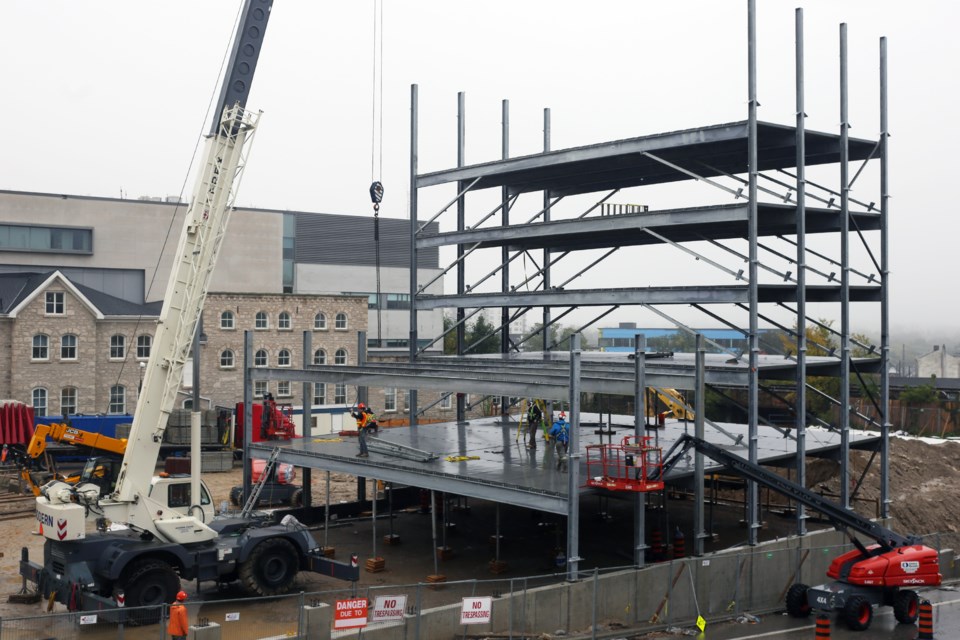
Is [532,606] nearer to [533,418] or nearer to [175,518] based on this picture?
[175,518]

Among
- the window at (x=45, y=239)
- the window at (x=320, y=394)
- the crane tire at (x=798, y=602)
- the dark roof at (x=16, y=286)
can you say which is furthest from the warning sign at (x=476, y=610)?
the window at (x=45, y=239)

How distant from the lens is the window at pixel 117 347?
172ft

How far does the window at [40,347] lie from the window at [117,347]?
3367 millimetres

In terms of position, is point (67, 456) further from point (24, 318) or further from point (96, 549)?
point (96, 549)

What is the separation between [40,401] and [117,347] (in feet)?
16.0

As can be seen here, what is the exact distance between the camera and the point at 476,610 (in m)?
18.6

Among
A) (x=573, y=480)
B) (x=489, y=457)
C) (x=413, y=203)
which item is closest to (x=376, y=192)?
(x=413, y=203)

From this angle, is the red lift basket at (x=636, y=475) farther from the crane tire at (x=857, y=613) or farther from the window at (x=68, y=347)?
the window at (x=68, y=347)

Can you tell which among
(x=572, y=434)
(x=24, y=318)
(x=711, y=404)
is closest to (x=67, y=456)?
(x=24, y=318)

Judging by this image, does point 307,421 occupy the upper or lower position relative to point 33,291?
lower

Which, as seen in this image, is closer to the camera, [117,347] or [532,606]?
[532,606]

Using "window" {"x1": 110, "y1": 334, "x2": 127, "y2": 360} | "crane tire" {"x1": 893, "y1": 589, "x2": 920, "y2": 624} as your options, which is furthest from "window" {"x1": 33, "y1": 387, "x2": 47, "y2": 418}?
"crane tire" {"x1": 893, "y1": 589, "x2": 920, "y2": 624}

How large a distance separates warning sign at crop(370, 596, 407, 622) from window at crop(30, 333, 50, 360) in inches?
1511

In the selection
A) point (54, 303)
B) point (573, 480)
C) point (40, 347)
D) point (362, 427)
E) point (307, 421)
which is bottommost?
point (573, 480)
